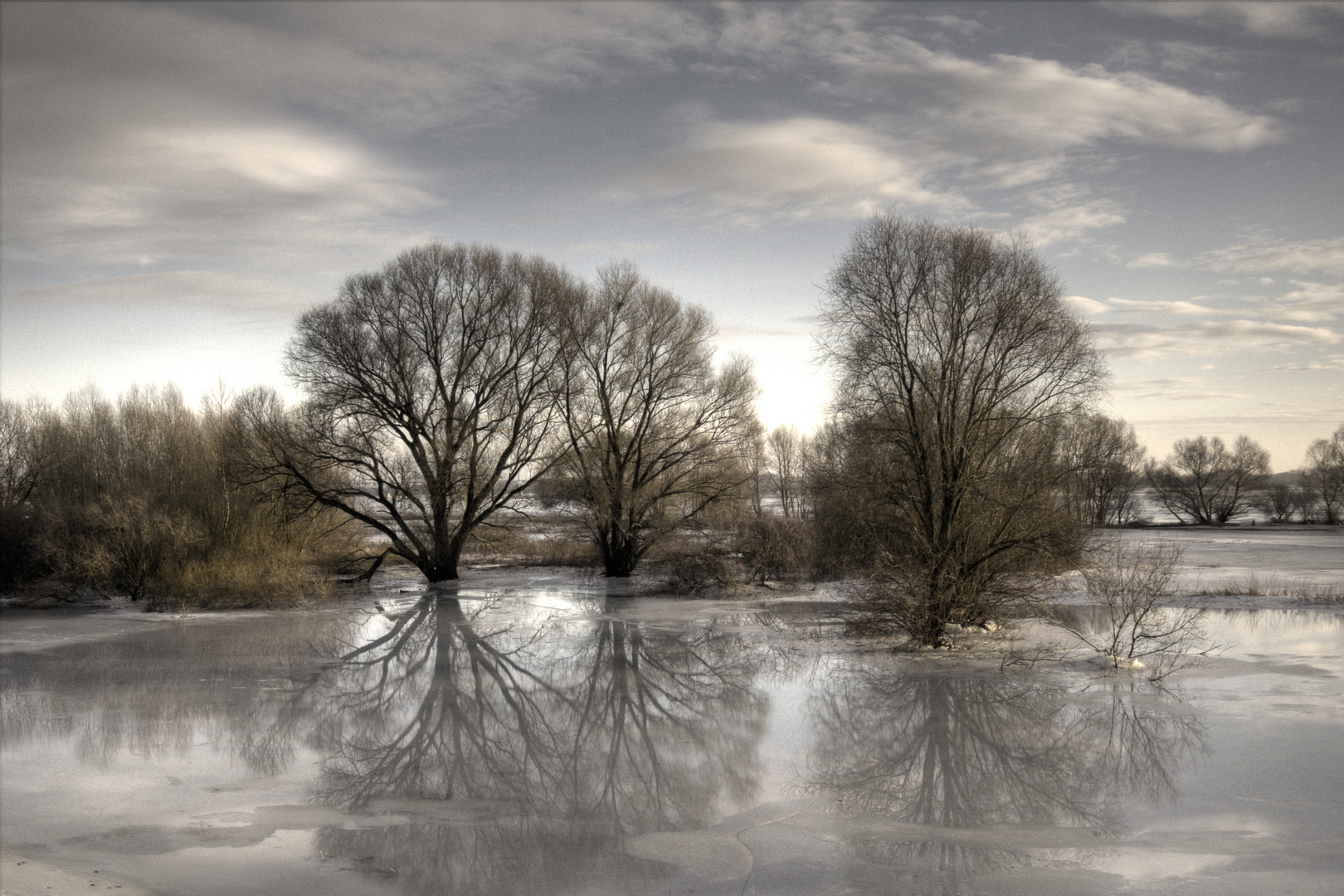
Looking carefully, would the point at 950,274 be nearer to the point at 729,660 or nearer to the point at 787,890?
the point at 729,660

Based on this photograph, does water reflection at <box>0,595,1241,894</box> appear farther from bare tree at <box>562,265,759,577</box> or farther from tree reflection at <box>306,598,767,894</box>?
bare tree at <box>562,265,759,577</box>

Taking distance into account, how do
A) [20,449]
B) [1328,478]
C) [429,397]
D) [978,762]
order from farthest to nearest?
[1328,478]
[20,449]
[429,397]
[978,762]

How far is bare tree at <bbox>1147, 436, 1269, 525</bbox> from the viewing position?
216 ft

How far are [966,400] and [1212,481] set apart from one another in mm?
62762

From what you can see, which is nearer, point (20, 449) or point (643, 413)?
point (643, 413)

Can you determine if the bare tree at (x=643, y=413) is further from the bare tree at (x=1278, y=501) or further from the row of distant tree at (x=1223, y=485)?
the bare tree at (x=1278, y=501)

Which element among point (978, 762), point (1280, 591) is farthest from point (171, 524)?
point (1280, 591)

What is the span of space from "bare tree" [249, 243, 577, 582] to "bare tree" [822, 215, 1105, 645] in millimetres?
13268

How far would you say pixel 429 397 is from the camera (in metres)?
26.7

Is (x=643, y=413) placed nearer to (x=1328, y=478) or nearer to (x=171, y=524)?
(x=171, y=524)

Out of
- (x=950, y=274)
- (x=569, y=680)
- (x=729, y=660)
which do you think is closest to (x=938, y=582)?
(x=729, y=660)

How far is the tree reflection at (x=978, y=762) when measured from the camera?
7238mm

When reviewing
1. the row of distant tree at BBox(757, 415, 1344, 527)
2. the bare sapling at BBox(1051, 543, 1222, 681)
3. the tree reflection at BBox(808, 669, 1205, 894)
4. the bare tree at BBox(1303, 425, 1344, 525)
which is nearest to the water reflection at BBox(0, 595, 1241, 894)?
the tree reflection at BBox(808, 669, 1205, 894)

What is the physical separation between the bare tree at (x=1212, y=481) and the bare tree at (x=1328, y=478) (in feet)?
10.4
